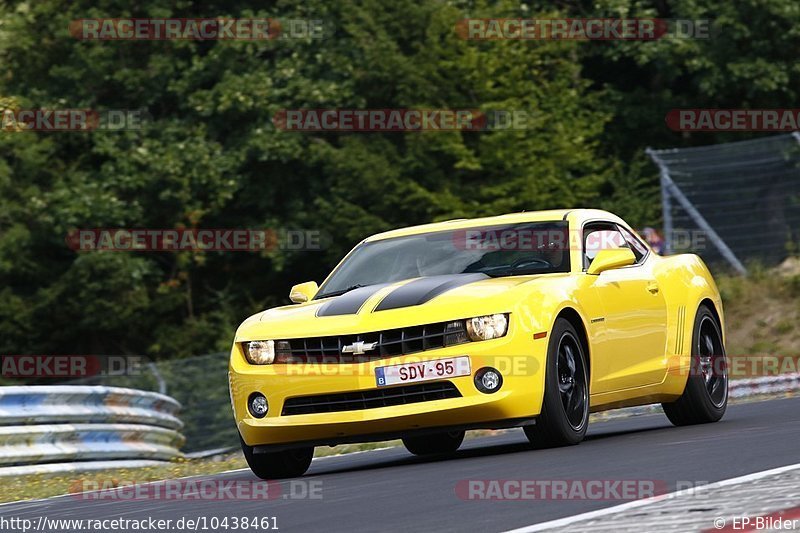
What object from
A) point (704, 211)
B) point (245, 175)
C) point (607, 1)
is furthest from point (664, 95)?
point (704, 211)

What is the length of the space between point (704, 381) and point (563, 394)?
229cm

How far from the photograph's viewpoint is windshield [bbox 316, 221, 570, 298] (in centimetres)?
1104

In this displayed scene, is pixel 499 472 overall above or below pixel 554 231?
below

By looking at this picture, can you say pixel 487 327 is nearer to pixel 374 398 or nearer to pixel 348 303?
pixel 374 398

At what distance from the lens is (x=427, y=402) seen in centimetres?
996

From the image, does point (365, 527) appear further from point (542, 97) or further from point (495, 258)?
point (542, 97)

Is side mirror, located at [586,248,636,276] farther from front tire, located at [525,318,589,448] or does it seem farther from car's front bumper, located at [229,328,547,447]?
car's front bumper, located at [229,328,547,447]

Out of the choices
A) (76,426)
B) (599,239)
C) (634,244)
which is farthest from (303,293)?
(76,426)

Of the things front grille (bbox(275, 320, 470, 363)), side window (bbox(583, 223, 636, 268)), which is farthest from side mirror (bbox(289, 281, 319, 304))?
side window (bbox(583, 223, 636, 268))

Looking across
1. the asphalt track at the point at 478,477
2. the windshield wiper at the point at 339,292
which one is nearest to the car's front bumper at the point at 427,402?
the asphalt track at the point at 478,477

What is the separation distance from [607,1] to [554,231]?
24927 mm

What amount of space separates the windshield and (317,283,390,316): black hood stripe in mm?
572

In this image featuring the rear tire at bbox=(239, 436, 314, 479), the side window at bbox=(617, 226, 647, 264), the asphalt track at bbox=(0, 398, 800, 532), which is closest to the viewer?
the asphalt track at bbox=(0, 398, 800, 532)

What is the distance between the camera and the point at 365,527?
712 cm
